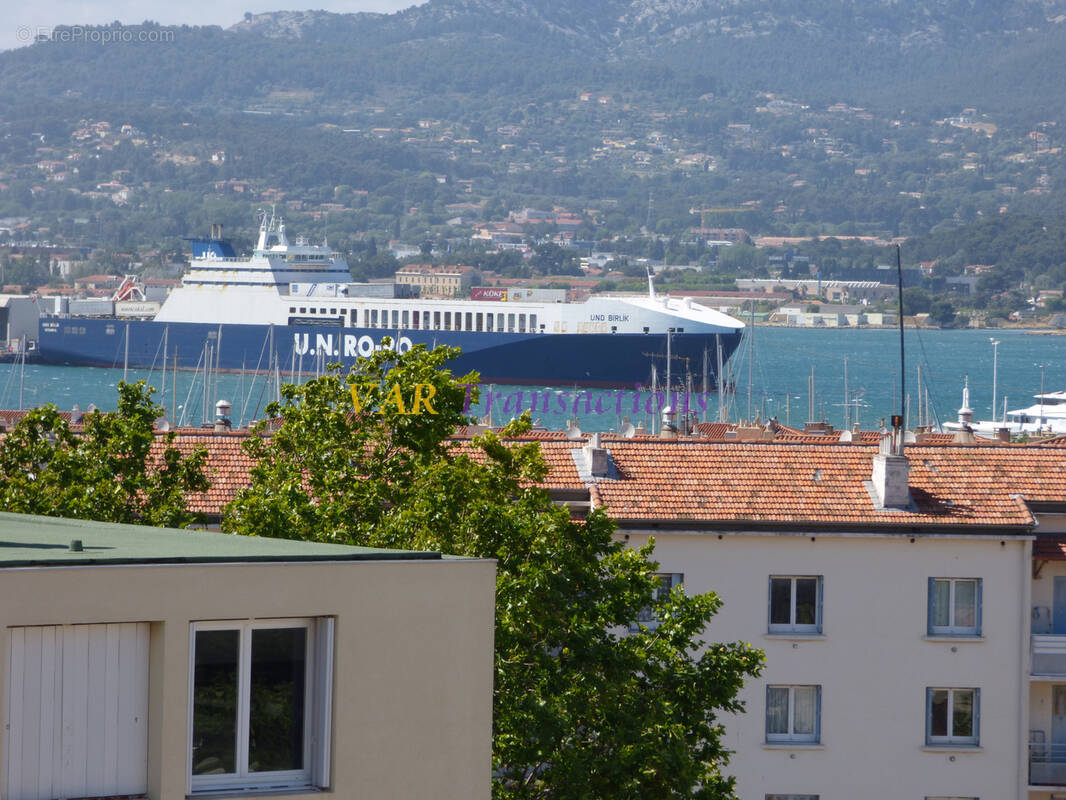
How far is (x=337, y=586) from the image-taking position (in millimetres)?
5410

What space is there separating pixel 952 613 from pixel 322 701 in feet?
34.0

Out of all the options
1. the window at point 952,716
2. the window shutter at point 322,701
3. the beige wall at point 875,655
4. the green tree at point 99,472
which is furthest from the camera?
the window at point 952,716

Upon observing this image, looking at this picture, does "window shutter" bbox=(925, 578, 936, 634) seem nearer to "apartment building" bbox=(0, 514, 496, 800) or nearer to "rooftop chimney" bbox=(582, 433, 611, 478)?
"rooftop chimney" bbox=(582, 433, 611, 478)

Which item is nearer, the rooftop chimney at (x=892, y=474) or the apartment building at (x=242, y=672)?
the apartment building at (x=242, y=672)

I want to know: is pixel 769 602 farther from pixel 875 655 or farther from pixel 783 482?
pixel 783 482

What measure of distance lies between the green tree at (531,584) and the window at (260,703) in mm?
3347

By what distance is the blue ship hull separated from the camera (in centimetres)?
9056

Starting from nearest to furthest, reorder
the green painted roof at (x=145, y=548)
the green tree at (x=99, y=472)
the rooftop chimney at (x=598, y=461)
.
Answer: the green painted roof at (x=145, y=548) → the green tree at (x=99, y=472) → the rooftop chimney at (x=598, y=461)

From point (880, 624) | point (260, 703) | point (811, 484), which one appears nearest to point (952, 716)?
point (880, 624)

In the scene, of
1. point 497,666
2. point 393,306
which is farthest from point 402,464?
point 393,306

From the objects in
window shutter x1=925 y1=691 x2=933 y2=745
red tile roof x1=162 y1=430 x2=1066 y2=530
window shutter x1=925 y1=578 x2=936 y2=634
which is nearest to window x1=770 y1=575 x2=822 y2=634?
red tile roof x1=162 y1=430 x2=1066 y2=530

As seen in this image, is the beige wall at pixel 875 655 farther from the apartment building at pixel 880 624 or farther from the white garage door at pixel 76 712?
the white garage door at pixel 76 712

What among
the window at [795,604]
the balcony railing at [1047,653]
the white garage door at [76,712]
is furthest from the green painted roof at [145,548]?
the balcony railing at [1047,653]

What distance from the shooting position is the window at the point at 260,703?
533 cm
